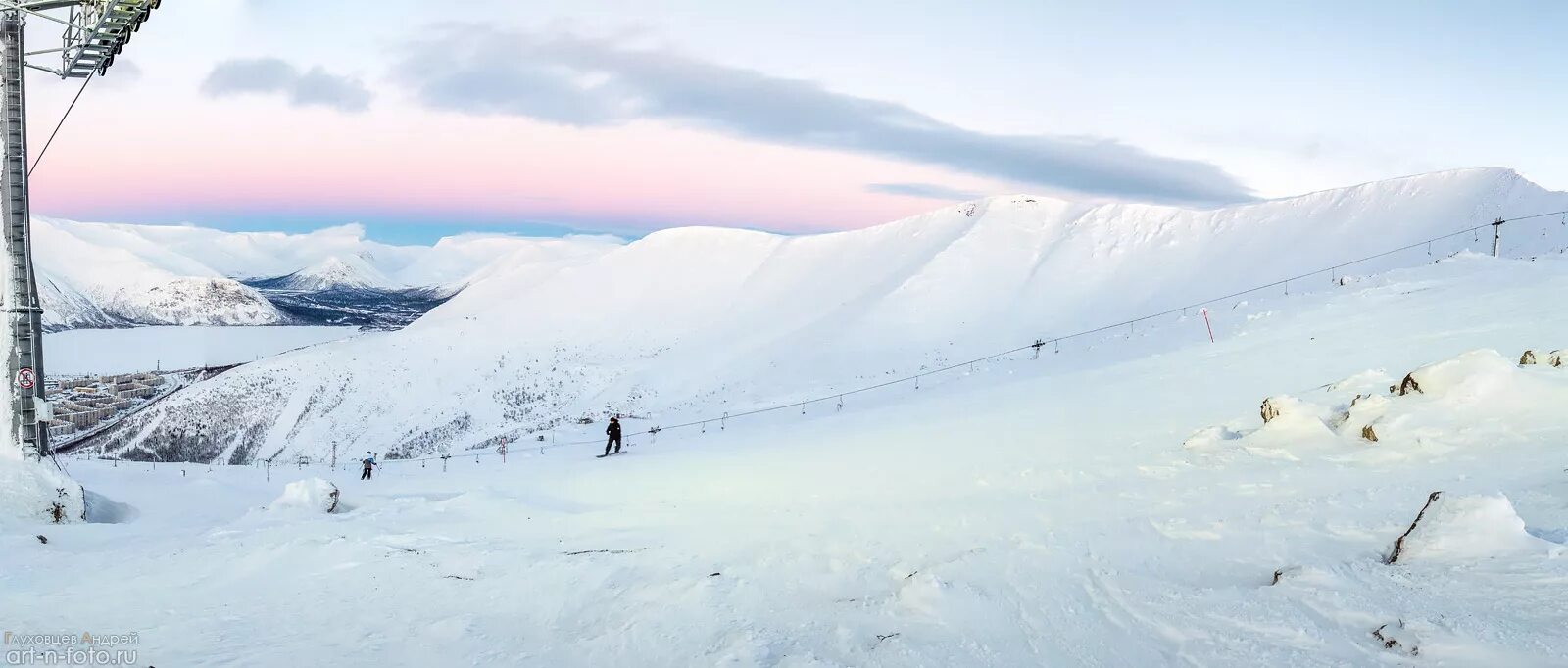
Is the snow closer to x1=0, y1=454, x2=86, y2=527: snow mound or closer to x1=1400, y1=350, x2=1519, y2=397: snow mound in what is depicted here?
x1=1400, y1=350, x2=1519, y2=397: snow mound

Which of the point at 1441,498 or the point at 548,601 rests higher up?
the point at 1441,498

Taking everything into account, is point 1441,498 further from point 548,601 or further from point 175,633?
point 175,633

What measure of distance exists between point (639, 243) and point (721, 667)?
98.3 meters

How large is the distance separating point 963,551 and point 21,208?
1868 centimetres

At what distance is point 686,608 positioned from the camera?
758 centimetres

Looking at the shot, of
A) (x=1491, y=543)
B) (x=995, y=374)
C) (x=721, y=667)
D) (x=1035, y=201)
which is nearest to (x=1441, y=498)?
(x=1491, y=543)

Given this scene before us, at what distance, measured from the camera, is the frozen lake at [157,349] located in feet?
444

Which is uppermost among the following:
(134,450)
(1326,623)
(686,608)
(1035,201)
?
(1035,201)

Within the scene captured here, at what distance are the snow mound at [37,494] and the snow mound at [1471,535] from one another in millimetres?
17883

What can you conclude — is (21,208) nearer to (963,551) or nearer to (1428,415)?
(963,551)

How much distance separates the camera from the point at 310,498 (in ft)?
46.0

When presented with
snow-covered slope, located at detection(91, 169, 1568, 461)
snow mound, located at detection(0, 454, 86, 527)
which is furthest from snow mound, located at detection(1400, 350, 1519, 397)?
snow-covered slope, located at detection(91, 169, 1568, 461)

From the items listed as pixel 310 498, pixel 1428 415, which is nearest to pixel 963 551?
pixel 1428 415

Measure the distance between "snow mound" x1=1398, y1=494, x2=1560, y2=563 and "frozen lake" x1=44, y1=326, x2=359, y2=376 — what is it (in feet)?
479
